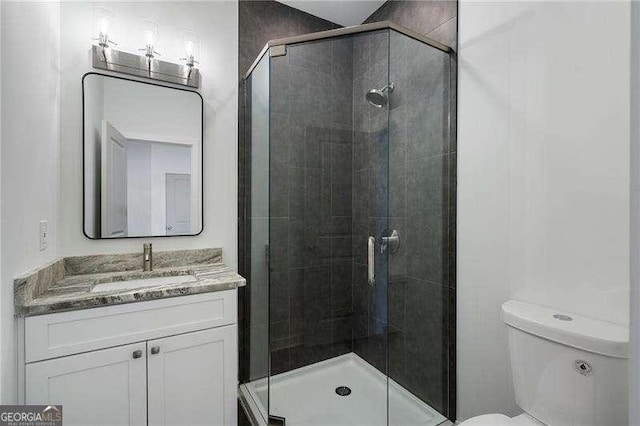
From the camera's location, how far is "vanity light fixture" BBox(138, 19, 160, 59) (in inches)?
69.0

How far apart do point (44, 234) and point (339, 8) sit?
2220mm

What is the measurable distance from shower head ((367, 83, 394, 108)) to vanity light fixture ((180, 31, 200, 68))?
41.5 inches

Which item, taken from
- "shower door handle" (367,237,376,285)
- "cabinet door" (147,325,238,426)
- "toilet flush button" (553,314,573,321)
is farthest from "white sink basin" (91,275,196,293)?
"toilet flush button" (553,314,573,321)

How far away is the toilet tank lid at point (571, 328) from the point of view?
3.27 feet

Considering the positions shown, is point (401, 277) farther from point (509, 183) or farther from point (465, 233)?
point (509, 183)

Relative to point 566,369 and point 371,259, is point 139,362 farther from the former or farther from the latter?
point 566,369

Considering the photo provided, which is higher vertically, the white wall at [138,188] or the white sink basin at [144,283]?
the white wall at [138,188]

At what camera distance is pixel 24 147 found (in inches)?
48.4

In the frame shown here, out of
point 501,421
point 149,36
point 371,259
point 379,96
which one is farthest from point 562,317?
point 149,36

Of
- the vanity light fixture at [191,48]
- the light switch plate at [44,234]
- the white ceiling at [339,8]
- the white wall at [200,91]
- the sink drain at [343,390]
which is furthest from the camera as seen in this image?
the white ceiling at [339,8]

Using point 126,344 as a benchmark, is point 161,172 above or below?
above

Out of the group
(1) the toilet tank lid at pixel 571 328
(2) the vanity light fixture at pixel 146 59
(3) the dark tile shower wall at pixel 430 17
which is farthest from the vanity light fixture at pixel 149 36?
(1) the toilet tank lid at pixel 571 328

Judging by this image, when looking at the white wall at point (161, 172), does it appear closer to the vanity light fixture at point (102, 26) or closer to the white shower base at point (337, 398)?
the vanity light fixture at point (102, 26)

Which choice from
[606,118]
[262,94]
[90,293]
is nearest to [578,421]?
[606,118]
